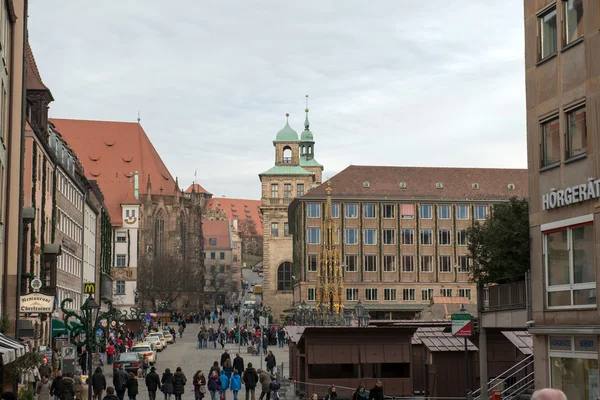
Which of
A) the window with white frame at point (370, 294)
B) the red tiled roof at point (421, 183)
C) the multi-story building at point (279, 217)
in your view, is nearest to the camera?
the red tiled roof at point (421, 183)

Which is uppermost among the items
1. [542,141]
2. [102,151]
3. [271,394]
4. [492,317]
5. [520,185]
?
[102,151]

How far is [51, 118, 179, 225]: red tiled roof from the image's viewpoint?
5645 inches

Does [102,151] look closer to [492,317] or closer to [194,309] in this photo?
[194,309]

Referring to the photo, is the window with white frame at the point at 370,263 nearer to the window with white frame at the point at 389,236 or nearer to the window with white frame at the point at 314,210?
the window with white frame at the point at 389,236

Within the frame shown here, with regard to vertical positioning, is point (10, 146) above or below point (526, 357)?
above

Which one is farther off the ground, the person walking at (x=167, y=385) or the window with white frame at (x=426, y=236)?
the window with white frame at (x=426, y=236)

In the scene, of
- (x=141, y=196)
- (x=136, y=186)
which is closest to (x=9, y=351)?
(x=141, y=196)

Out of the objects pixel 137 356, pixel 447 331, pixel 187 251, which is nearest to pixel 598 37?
pixel 447 331

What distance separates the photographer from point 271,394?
38625 millimetres

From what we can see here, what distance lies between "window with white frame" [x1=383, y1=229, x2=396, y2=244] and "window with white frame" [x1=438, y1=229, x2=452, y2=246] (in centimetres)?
464

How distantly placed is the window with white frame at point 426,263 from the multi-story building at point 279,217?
31.0 m

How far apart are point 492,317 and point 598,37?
1115 cm

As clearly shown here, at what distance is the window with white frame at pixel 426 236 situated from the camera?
Answer: 11047 cm

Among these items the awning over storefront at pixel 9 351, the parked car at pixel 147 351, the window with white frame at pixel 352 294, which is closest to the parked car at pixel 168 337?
the parked car at pixel 147 351
